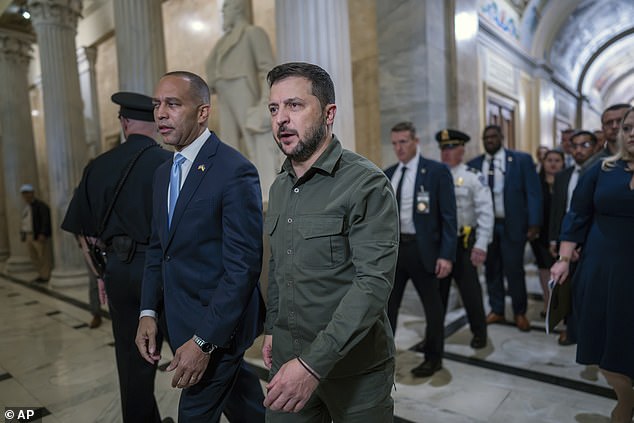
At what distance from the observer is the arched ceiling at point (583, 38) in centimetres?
960

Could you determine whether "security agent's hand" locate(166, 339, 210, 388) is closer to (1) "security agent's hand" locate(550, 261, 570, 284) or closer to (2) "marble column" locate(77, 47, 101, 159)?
(1) "security agent's hand" locate(550, 261, 570, 284)

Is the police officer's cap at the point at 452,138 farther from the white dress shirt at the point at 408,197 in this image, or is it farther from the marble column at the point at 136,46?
the marble column at the point at 136,46

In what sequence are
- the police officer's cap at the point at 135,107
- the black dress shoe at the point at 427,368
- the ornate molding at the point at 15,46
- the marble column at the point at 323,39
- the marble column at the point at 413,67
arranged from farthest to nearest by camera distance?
the ornate molding at the point at 15,46 < the marble column at the point at 413,67 < the marble column at the point at 323,39 < the black dress shoe at the point at 427,368 < the police officer's cap at the point at 135,107

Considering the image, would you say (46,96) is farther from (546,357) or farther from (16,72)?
(546,357)

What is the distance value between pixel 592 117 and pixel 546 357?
17561 millimetres

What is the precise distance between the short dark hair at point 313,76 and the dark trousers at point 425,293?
1999 millimetres

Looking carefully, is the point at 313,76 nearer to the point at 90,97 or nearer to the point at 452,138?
the point at 452,138

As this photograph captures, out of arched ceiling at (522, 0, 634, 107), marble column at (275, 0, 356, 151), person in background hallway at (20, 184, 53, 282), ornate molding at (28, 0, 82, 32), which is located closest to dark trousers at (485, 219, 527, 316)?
marble column at (275, 0, 356, 151)

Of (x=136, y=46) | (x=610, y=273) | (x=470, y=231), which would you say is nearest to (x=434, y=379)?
(x=470, y=231)

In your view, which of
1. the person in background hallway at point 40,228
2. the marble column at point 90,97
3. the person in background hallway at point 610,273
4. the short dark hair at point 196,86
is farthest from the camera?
the marble column at point 90,97

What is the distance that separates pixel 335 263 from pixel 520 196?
3.56 meters

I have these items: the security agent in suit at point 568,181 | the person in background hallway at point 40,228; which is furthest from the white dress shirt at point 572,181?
the person in background hallway at point 40,228

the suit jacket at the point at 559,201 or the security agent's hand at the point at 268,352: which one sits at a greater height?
the suit jacket at the point at 559,201

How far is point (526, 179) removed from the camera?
4145mm
